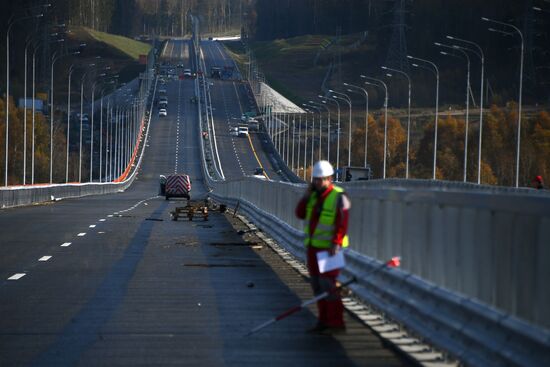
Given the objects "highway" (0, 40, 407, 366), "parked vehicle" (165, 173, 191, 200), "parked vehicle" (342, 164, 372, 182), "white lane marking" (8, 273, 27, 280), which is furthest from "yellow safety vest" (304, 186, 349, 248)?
"parked vehicle" (342, 164, 372, 182)

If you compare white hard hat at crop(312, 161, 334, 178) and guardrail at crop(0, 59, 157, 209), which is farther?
guardrail at crop(0, 59, 157, 209)

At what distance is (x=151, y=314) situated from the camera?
1548 cm

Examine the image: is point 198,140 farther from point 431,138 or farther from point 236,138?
point 431,138

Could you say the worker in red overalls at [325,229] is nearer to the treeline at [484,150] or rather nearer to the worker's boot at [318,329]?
the worker's boot at [318,329]

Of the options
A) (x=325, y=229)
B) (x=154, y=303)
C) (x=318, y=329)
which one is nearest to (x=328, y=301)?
(x=318, y=329)

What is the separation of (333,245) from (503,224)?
305 cm

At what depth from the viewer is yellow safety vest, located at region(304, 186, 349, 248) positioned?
13656 mm

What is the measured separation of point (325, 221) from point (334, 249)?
0.29m

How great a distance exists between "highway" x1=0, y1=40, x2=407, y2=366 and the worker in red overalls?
34 centimetres

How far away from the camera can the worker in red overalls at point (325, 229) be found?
536 inches

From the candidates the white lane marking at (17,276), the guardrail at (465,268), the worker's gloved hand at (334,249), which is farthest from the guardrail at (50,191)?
the worker's gloved hand at (334,249)

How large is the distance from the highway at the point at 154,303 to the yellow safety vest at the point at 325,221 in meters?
0.93

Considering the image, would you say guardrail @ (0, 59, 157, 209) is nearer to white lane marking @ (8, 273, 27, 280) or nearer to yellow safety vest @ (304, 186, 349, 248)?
white lane marking @ (8, 273, 27, 280)

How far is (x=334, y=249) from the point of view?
13703 millimetres
